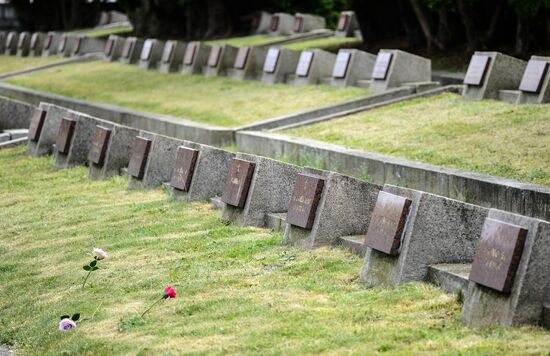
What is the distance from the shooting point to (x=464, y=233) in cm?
887

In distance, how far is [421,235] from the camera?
8.74m

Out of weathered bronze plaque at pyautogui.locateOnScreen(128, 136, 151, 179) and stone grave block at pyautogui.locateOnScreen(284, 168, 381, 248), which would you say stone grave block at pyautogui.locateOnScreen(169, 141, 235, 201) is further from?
stone grave block at pyautogui.locateOnScreen(284, 168, 381, 248)

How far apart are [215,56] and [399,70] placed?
25.8 ft

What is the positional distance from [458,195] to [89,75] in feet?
67.9

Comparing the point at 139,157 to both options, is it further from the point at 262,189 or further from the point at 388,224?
the point at 388,224

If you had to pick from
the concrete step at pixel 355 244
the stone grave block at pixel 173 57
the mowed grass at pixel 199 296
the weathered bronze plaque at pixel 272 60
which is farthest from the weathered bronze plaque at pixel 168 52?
the concrete step at pixel 355 244

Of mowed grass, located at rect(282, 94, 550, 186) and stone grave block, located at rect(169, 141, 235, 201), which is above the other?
mowed grass, located at rect(282, 94, 550, 186)

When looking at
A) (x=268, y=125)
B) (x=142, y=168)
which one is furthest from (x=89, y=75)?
(x=142, y=168)

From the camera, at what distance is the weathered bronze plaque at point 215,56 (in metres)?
27.5

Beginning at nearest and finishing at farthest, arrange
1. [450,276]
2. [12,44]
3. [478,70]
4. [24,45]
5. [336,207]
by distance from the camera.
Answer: [450,276], [336,207], [478,70], [24,45], [12,44]

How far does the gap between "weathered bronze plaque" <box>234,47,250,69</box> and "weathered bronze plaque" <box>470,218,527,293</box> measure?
1871 cm

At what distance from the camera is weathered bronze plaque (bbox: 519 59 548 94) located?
54.2ft

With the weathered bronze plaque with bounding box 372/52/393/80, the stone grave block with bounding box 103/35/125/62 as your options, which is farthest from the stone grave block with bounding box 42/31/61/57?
the weathered bronze plaque with bounding box 372/52/393/80

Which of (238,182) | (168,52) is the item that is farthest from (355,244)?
(168,52)
